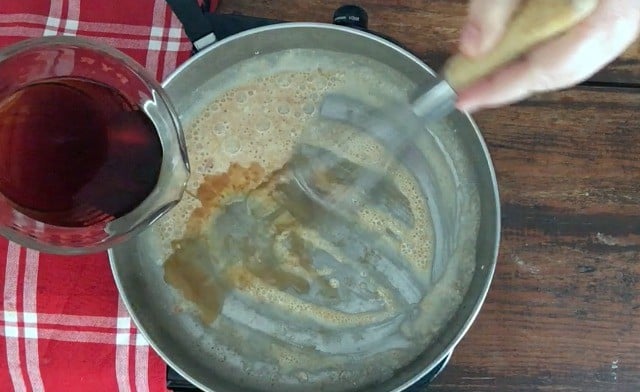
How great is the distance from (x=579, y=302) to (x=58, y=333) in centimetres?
36

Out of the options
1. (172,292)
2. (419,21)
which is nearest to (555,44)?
(419,21)

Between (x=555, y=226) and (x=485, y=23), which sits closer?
(x=485, y=23)

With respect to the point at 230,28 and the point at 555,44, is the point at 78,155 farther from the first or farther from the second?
the point at 555,44

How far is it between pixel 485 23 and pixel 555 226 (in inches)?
9.5

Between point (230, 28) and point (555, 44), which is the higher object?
point (230, 28)

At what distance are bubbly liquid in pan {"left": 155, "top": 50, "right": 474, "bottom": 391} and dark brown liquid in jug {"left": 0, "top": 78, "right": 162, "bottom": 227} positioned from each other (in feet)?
0.31

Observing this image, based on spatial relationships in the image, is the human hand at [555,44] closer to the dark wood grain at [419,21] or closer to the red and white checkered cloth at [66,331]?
the dark wood grain at [419,21]

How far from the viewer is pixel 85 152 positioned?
434mm

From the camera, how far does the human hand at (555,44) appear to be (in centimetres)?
35

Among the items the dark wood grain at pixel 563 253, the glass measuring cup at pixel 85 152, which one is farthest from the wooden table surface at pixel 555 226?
the glass measuring cup at pixel 85 152

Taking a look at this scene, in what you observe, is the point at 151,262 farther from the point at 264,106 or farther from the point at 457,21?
the point at 457,21

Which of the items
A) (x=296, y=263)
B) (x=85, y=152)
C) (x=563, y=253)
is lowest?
(x=563, y=253)

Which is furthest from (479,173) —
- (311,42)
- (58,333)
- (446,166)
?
(58,333)

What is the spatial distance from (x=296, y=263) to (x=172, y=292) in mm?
90
